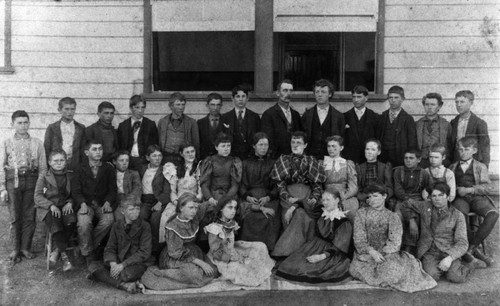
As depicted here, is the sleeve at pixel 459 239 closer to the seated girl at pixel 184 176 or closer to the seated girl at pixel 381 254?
the seated girl at pixel 381 254

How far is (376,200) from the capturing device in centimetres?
484

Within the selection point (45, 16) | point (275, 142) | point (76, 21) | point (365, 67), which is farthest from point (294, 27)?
point (45, 16)

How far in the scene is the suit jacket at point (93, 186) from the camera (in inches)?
205

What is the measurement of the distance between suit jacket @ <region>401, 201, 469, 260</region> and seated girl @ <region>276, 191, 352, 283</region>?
727 mm

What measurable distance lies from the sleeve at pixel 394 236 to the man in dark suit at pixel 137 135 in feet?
9.36

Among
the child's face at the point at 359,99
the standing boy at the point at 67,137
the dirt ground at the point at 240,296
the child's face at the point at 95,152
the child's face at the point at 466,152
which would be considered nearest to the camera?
the dirt ground at the point at 240,296

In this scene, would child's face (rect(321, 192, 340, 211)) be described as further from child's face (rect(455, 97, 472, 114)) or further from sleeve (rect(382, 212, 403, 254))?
child's face (rect(455, 97, 472, 114))

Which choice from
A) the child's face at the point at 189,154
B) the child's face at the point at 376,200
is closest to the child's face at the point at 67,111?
the child's face at the point at 189,154

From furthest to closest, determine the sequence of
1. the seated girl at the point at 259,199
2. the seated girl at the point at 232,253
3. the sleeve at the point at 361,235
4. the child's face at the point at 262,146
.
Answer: the child's face at the point at 262,146 → the seated girl at the point at 259,199 → the sleeve at the point at 361,235 → the seated girl at the point at 232,253

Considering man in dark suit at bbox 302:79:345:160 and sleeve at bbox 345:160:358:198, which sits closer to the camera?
sleeve at bbox 345:160:358:198

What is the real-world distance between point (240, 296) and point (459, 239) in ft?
7.17

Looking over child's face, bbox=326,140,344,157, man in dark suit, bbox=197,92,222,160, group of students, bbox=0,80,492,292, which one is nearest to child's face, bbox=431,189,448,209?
group of students, bbox=0,80,492,292

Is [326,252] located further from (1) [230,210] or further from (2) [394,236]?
(1) [230,210]

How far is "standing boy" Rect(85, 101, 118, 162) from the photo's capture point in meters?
5.79
